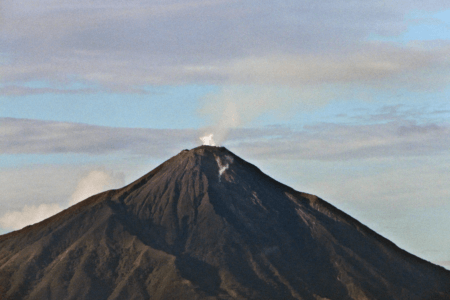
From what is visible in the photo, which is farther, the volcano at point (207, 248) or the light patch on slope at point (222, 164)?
the light patch on slope at point (222, 164)

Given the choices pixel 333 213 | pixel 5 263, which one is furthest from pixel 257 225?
pixel 5 263

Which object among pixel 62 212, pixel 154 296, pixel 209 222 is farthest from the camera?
pixel 62 212

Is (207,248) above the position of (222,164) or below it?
below

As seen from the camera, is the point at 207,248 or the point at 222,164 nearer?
the point at 207,248

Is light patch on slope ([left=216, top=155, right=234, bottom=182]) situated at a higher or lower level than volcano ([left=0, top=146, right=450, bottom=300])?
higher

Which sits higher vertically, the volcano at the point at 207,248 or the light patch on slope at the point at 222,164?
the light patch on slope at the point at 222,164

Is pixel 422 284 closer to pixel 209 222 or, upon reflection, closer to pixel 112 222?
pixel 209 222

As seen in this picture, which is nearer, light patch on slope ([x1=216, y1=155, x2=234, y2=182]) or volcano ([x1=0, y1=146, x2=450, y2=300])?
volcano ([x1=0, y1=146, x2=450, y2=300])

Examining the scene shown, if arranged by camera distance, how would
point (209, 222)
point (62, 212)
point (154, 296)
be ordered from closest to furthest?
point (154, 296), point (209, 222), point (62, 212)
